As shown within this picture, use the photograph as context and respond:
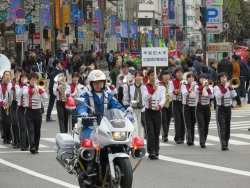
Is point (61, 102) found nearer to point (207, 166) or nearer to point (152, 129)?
point (152, 129)

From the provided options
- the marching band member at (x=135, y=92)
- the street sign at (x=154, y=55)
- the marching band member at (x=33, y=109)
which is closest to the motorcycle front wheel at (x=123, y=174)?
the marching band member at (x=33, y=109)

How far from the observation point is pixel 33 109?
62.6 feet

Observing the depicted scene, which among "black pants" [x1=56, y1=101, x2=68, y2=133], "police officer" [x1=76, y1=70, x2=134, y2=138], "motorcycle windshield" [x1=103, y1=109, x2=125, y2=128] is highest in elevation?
"police officer" [x1=76, y1=70, x2=134, y2=138]

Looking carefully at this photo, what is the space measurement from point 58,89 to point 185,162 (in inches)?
230

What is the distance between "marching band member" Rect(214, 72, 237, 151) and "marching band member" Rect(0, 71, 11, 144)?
4.87 m

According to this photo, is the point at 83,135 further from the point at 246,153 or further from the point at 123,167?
the point at 246,153

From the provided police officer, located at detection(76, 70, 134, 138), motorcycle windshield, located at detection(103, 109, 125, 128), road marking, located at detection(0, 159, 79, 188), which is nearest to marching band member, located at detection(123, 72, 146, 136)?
road marking, located at detection(0, 159, 79, 188)

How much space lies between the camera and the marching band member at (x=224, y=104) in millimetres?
19156

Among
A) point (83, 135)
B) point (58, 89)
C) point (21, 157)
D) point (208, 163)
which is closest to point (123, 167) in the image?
point (83, 135)

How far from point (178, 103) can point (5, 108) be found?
404 centimetres

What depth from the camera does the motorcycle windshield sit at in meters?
11.5

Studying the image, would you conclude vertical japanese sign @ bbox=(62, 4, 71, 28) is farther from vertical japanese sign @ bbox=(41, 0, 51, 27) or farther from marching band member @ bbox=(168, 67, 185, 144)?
marching band member @ bbox=(168, 67, 185, 144)

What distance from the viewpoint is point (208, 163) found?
655 inches

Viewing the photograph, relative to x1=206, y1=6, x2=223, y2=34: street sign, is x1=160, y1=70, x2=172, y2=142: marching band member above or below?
below
